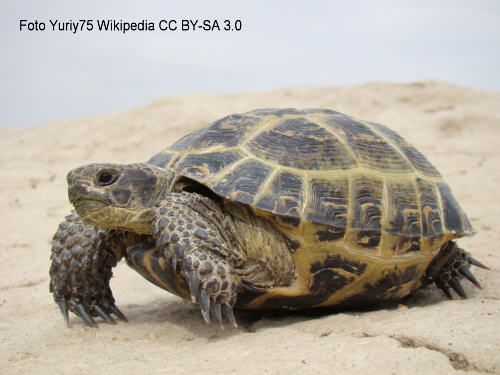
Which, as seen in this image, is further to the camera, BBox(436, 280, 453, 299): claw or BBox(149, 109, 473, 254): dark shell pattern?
BBox(436, 280, 453, 299): claw

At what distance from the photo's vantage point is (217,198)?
286 cm

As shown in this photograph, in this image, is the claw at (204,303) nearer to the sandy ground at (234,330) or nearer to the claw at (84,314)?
the sandy ground at (234,330)

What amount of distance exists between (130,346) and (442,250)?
2252 mm

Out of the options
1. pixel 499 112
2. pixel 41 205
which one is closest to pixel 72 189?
pixel 41 205

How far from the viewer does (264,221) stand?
2.73 m

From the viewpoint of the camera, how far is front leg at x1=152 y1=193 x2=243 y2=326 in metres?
2.26

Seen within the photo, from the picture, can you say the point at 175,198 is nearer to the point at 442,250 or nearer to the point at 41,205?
the point at 442,250

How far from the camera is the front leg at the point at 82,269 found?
2.87 metres

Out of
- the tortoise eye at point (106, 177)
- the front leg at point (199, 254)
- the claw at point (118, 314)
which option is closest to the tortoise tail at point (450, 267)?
the front leg at point (199, 254)

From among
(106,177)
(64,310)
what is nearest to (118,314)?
(64,310)

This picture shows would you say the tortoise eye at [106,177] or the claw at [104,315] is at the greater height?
the tortoise eye at [106,177]

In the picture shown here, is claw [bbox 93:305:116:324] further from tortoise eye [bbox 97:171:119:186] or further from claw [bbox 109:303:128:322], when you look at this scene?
tortoise eye [bbox 97:171:119:186]

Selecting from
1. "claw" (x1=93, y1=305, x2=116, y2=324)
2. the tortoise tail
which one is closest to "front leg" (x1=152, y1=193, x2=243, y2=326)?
"claw" (x1=93, y1=305, x2=116, y2=324)

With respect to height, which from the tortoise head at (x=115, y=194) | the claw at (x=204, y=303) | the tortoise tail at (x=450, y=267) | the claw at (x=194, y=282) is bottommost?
the tortoise tail at (x=450, y=267)
